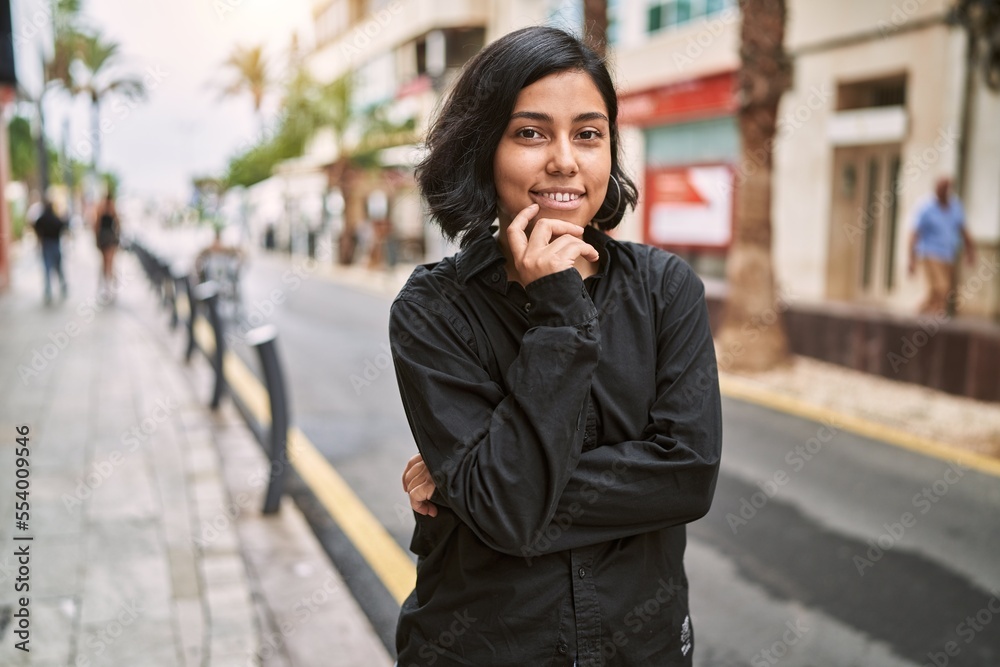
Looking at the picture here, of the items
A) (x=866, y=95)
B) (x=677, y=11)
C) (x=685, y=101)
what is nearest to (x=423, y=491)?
(x=866, y=95)

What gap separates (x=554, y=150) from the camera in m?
1.59

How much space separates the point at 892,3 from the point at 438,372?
13.7m

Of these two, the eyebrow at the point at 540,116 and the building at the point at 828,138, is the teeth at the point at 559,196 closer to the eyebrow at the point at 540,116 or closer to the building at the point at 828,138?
the eyebrow at the point at 540,116

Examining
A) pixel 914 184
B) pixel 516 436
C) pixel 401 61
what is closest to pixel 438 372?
pixel 516 436

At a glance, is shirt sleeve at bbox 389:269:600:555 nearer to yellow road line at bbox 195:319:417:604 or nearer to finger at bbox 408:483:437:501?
finger at bbox 408:483:437:501

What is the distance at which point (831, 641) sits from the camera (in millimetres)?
3766

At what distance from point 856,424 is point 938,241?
15.5 feet

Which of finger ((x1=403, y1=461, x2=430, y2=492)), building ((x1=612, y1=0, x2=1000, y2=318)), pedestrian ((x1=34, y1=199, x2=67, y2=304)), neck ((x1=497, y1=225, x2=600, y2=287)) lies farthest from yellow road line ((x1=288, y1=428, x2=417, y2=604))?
pedestrian ((x1=34, y1=199, x2=67, y2=304))

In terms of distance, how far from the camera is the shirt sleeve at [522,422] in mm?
1463

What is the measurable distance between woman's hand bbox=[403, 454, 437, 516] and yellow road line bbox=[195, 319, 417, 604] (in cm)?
141

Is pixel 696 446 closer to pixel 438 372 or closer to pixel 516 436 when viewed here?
pixel 516 436

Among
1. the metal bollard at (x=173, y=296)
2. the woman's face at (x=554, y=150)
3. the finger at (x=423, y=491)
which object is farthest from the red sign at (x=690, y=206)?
the finger at (x=423, y=491)

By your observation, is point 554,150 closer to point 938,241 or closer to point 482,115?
point 482,115

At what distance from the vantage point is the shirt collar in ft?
5.42
